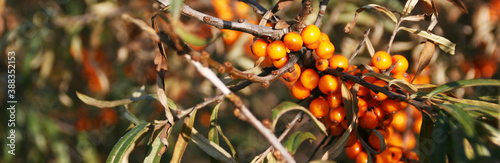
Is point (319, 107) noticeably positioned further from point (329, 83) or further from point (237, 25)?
Result: point (237, 25)

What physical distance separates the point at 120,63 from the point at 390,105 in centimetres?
145

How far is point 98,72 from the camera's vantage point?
1608 millimetres

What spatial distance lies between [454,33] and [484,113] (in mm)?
1055

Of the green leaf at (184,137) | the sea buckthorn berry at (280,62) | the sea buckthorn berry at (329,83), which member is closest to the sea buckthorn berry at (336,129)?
the sea buckthorn berry at (329,83)

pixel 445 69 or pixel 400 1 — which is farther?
pixel 445 69

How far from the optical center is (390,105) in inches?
29.4

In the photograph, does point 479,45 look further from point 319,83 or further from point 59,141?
point 59,141

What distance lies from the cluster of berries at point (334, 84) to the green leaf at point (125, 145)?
0.31 metres

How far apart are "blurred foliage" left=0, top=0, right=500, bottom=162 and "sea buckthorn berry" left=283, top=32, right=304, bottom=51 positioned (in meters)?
0.64

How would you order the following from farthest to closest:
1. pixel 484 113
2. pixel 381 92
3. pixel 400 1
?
pixel 400 1, pixel 381 92, pixel 484 113

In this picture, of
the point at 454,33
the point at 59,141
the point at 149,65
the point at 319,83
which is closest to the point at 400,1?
the point at 454,33

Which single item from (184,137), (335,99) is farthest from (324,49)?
(184,137)

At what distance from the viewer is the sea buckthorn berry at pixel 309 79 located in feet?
2.58

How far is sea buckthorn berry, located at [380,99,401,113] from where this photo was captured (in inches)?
29.2
